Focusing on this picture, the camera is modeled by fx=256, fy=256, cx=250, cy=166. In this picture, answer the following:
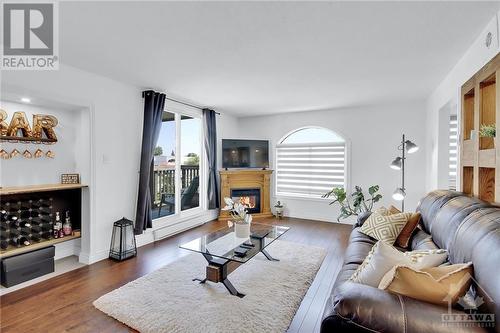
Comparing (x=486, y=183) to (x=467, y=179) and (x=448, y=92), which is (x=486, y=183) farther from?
(x=448, y=92)

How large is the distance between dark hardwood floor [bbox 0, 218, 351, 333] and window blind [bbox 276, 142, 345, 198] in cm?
183

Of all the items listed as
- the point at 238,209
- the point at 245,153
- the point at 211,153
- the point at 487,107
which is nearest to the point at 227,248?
the point at 238,209

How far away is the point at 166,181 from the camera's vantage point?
14.6ft

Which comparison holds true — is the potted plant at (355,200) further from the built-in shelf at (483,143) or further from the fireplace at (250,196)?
the built-in shelf at (483,143)

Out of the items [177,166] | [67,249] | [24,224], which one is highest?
[177,166]

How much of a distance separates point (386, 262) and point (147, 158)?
10.8 feet

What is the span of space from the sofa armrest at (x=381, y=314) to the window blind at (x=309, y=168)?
172 inches

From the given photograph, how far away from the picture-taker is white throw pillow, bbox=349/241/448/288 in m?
1.41

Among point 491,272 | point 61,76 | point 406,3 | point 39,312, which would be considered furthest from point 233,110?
point 491,272

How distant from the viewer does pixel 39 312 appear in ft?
7.02

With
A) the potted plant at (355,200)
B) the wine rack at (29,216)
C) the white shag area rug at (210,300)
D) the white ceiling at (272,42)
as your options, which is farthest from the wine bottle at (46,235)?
the potted plant at (355,200)

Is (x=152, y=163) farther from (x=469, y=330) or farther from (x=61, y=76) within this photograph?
(x=469, y=330)

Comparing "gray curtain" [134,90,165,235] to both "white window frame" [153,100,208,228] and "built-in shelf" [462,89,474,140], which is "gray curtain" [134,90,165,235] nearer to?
"white window frame" [153,100,208,228]

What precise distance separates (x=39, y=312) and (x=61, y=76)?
2.36m
